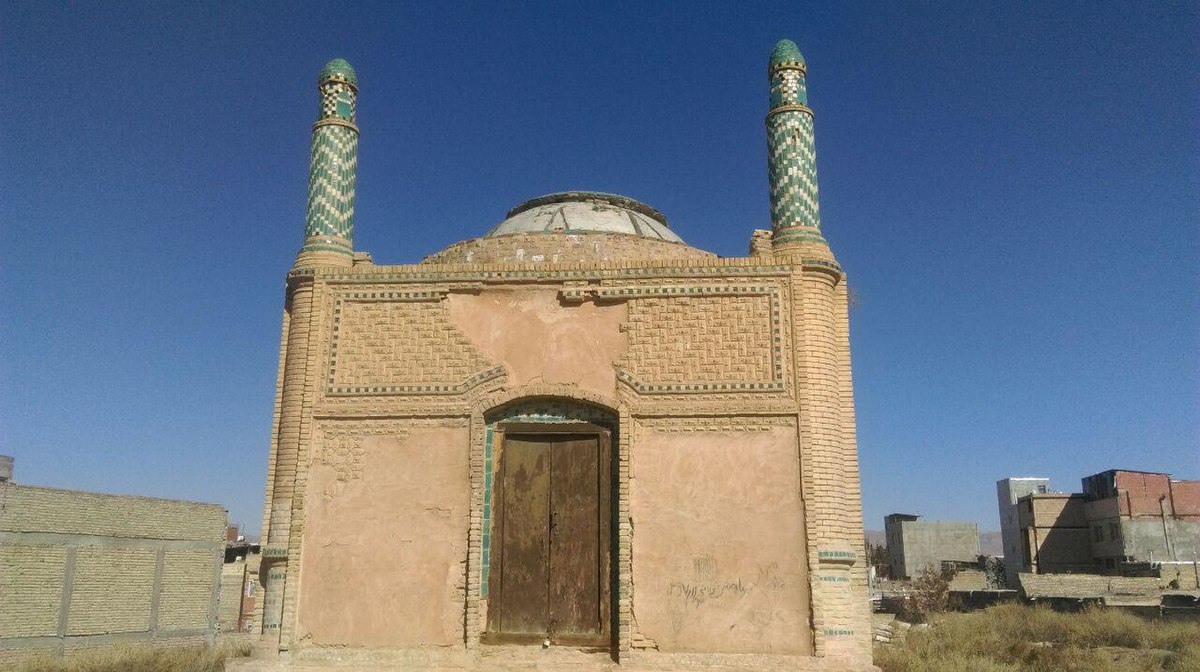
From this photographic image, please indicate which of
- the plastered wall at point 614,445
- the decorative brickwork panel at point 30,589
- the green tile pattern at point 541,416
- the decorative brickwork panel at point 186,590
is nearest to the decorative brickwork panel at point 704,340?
the plastered wall at point 614,445

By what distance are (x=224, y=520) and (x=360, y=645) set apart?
1364 cm

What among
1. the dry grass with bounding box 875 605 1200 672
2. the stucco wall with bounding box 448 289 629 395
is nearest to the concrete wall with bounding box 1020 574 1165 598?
the dry grass with bounding box 875 605 1200 672

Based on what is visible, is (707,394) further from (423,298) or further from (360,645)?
(360,645)

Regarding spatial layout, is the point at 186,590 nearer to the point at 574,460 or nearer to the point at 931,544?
the point at 574,460

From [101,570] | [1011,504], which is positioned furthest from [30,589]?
[1011,504]

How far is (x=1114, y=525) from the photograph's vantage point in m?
33.3

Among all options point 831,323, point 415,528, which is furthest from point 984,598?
point 415,528

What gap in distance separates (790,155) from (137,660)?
13906mm

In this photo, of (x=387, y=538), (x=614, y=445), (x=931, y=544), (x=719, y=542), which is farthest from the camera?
(x=931, y=544)

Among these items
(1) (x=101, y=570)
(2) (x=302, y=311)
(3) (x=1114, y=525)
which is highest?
(2) (x=302, y=311)

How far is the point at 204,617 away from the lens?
63.9 ft

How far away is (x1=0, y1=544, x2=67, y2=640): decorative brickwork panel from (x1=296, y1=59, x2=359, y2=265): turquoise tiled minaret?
11.0 m

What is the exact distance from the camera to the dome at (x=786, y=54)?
10.2 metres

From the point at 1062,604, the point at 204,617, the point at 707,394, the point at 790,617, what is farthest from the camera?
the point at 1062,604
